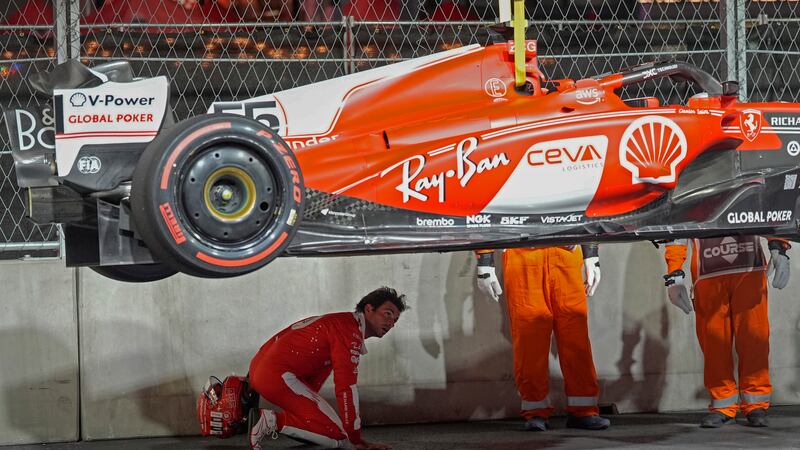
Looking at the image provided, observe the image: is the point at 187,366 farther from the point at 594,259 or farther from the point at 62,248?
the point at 594,259

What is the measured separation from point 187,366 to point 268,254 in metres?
3.14

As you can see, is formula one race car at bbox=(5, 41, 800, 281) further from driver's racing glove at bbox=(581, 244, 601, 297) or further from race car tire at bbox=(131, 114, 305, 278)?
driver's racing glove at bbox=(581, 244, 601, 297)

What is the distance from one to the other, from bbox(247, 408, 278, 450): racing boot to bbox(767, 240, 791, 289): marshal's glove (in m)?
3.23

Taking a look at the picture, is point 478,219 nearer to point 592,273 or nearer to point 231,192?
point 231,192

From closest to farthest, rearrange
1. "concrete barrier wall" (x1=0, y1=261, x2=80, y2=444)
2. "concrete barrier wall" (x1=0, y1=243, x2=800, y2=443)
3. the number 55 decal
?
the number 55 decal < "concrete barrier wall" (x1=0, y1=261, x2=80, y2=444) < "concrete barrier wall" (x1=0, y1=243, x2=800, y2=443)

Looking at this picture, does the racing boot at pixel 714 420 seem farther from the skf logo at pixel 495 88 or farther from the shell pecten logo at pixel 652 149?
the skf logo at pixel 495 88

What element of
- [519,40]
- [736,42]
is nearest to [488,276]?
[519,40]

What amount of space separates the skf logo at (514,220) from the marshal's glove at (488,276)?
1.98 m

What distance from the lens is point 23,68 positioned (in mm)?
7613

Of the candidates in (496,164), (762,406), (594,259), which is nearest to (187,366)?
(594,259)

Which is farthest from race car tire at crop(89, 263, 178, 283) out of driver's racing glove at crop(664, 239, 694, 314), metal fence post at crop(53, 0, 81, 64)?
driver's racing glove at crop(664, 239, 694, 314)

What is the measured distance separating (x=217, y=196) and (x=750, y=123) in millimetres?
2727

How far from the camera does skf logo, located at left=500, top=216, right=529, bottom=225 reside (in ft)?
17.0

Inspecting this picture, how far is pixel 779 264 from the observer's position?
23.7ft
